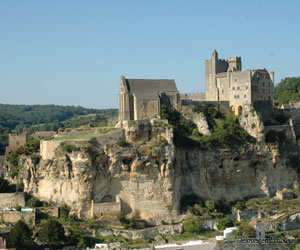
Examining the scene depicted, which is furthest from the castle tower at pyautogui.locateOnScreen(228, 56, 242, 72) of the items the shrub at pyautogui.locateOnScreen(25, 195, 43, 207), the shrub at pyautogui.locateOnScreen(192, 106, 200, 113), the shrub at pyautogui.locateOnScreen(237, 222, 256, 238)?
the shrub at pyautogui.locateOnScreen(25, 195, 43, 207)

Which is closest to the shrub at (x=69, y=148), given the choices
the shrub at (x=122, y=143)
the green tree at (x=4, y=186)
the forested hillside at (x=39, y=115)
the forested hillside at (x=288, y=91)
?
the shrub at (x=122, y=143)

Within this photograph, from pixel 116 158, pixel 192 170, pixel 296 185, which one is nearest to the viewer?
pixel 116 158

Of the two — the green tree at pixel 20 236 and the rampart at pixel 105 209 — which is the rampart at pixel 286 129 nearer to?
the rampart at pixel 105 209

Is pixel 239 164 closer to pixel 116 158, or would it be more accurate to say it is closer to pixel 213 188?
pixel 213 188

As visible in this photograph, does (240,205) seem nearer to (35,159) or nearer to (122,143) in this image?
(122,143)

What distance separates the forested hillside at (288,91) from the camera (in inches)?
2563

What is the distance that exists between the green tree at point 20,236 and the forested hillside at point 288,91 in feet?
134

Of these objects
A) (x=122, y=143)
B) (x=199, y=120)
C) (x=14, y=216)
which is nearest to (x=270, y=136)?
(x=199, y=120)

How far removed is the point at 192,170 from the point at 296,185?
10.2m

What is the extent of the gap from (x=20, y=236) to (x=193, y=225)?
12135 millimetres

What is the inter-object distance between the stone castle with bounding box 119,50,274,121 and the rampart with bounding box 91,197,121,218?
720 cm

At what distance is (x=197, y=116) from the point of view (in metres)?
41.9

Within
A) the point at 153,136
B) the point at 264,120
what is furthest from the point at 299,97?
the point at 153,136

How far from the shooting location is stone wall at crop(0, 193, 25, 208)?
1437 inches
